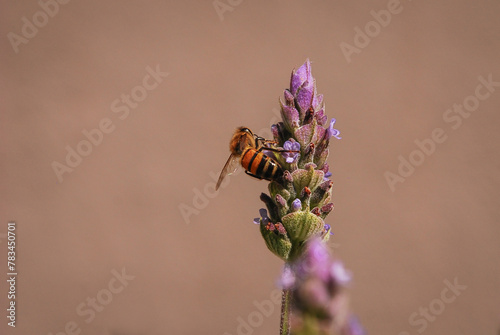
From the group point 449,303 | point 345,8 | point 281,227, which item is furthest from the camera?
point 345,8

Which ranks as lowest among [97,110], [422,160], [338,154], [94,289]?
[94,289]

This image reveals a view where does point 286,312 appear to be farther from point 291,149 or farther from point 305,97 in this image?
point 305,97

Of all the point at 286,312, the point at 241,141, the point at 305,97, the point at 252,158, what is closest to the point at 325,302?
the point at 286,312

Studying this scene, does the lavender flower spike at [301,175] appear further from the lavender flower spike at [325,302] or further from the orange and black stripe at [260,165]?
the lavender flower spike at [325,302]

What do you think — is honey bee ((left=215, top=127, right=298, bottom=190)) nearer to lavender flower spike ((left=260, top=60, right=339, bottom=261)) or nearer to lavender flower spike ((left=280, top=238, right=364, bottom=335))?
lavender flower spike ((left=260, top=60, right=339, bottom=261))

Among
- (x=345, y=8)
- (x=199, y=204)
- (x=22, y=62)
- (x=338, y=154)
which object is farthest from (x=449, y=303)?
(x=22, y=62)

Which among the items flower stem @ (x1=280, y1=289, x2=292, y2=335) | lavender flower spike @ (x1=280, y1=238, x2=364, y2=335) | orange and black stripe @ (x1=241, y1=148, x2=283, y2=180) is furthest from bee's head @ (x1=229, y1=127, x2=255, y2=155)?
lavender flower spike @ (x1=280, y1=238, x2=364, y2=335)

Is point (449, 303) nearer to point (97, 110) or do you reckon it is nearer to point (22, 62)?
point (97, 110)

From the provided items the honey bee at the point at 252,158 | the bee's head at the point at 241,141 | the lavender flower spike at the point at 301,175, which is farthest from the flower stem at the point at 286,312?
the bee's head at the point at 241,141
